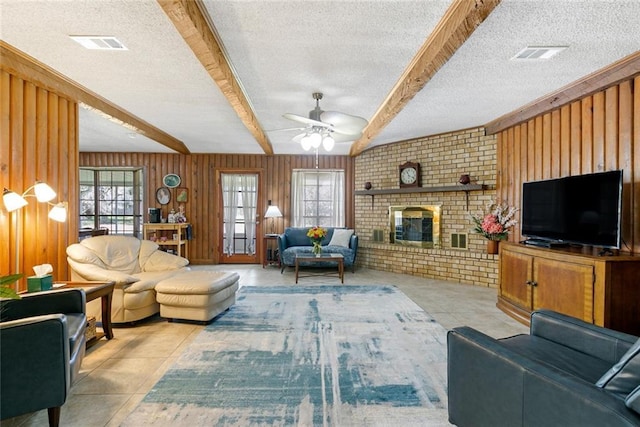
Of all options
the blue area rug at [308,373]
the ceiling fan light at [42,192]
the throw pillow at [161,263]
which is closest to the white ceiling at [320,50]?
the ceiling fan light at [42,192]

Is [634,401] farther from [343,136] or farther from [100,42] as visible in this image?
[100,42]

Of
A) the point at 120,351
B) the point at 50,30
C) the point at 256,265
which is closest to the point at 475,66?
the point at 50,30

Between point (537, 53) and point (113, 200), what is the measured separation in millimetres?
7907

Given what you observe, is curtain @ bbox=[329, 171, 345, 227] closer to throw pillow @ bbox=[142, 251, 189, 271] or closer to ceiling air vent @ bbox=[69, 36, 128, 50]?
throw pillow @ bbox=[142, 251, 189, 271]

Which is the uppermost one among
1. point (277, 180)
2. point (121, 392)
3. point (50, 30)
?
point (50, 30)

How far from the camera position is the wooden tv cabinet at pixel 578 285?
2.51m

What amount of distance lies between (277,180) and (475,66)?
16.3 ft

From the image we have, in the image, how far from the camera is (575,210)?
3061 millimetres

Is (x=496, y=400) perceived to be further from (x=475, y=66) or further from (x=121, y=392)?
(x=475, y=66)

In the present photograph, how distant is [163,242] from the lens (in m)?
6.47

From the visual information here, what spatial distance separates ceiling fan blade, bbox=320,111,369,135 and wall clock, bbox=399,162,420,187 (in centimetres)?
278

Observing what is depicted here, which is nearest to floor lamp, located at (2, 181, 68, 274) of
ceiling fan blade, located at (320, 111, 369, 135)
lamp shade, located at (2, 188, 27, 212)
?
lamp shade, located at (2, 188, 27, 212)

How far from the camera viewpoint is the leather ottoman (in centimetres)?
319

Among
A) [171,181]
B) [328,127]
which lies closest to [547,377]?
[328,127]
